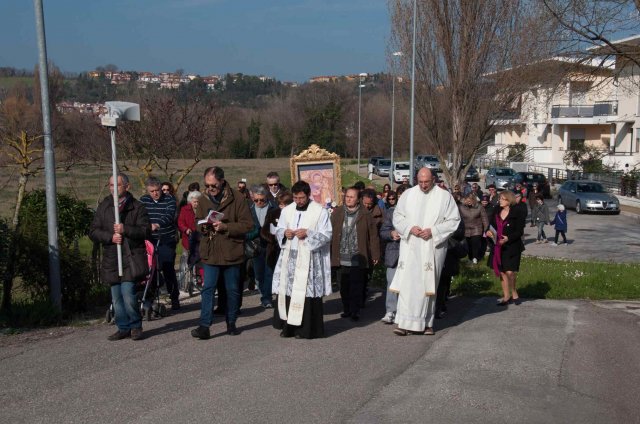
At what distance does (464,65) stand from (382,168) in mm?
38243

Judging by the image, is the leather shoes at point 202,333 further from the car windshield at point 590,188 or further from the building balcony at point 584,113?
the building balcony at point 584,113

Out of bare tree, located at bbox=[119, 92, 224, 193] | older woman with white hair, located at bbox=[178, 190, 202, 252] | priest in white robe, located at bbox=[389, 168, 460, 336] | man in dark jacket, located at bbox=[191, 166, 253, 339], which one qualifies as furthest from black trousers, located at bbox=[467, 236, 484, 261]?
man in dark jacket, located at bbox=[191, 166, 253, 339]

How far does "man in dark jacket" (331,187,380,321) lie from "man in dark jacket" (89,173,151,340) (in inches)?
112

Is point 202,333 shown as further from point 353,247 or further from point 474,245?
point 474,245

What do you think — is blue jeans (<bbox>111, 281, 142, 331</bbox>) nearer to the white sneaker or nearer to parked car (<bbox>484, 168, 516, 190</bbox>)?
the white sneaker

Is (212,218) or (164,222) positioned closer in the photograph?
(212,218)

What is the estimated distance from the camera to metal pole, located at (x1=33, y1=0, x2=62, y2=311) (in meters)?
9.75

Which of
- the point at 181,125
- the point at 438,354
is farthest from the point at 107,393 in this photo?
the point at 181,125

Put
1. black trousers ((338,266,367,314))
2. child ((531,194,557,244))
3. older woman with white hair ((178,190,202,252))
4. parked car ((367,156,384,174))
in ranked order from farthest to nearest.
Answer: parked car ((367,156,384,174)) < child ((531,194,557,244)) < older woman with white hair ((178,190,202,252)) < black trousers ((338,266,367,314))

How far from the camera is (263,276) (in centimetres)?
1179

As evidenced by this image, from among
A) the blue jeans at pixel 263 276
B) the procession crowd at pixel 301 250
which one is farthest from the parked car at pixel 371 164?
the procession crowd at pixel 301 250

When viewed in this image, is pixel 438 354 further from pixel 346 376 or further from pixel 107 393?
pixel 107 393

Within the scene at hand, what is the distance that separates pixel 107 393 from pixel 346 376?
2172mm

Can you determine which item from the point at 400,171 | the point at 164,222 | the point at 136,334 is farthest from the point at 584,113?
the point at 136,334
